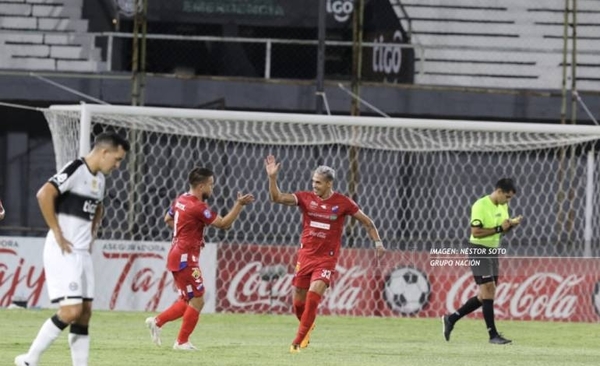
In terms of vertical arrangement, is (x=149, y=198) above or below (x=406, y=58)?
below

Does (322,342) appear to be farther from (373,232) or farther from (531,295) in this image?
(531,295)

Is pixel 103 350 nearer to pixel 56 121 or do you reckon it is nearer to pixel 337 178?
pixel 56 121

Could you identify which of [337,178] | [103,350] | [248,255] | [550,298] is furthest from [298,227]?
[103,350]

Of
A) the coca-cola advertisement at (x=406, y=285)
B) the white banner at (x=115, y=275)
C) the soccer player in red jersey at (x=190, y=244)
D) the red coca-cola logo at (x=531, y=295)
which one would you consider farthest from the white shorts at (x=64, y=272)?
the red coca-cola logo at (x=531, y=295)

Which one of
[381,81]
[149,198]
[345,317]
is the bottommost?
[345,317]

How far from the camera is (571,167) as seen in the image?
25406 mm

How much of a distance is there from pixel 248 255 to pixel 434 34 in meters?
9.39

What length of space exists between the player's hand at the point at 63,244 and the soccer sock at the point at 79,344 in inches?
24.9

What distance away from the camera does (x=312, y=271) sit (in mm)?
16344

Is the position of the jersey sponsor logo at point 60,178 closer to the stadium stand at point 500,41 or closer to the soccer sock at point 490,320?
the soccer sock at point 490,320

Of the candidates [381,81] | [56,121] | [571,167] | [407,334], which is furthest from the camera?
[381,81]

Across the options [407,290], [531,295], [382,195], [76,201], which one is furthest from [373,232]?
[382,195]

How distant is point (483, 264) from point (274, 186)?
3.86 meters

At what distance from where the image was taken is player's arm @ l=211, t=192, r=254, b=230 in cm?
1505
